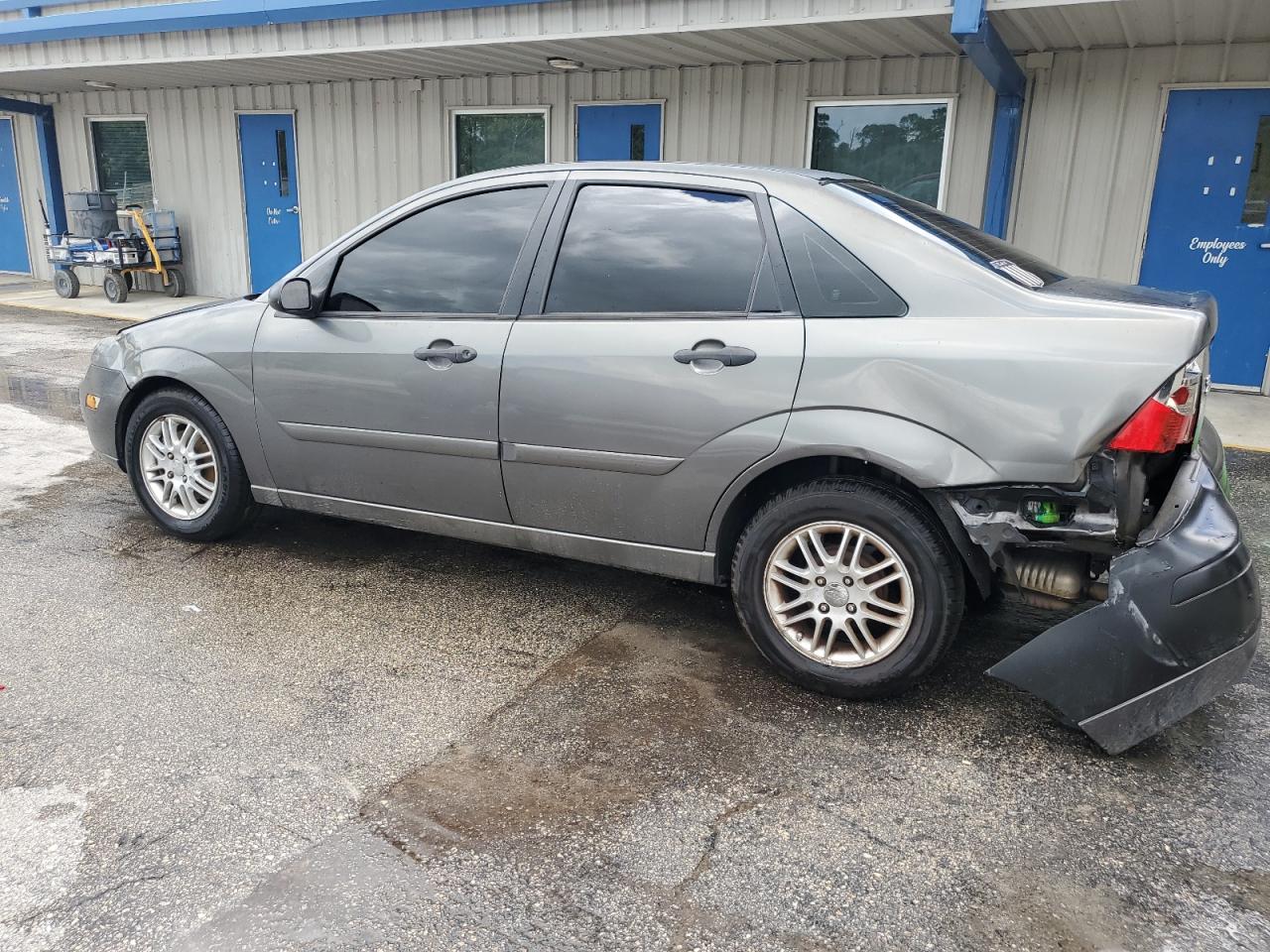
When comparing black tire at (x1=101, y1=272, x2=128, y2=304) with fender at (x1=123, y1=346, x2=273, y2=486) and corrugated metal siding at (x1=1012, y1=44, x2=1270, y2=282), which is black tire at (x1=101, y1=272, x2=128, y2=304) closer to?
fender at (x1=123, y1=346, x2=273, y2=486)

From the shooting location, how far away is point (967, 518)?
2.95 metres

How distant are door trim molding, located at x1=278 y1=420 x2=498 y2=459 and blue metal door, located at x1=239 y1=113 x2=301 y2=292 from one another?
9.30 metres

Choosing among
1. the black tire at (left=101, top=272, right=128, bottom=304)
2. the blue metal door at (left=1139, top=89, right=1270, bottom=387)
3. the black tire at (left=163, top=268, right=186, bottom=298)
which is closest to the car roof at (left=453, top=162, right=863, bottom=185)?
the blue metal door at (left=1139, top=89, right=1270, bottom=387)

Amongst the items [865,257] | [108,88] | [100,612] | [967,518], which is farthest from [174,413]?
[108,88]

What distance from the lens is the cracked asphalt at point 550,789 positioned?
7.41 feet

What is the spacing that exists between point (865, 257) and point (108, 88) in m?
13.7

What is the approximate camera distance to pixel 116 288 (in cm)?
1300

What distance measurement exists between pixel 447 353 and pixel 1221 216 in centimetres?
687

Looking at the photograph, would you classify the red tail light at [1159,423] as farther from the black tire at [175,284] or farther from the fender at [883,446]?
the black tire at [175,284]

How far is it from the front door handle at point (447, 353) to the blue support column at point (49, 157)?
45.1ft

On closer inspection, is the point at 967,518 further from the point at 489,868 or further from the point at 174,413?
the point at 174,413

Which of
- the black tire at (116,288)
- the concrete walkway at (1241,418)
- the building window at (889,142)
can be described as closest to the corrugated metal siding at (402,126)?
the building window at (889,142)

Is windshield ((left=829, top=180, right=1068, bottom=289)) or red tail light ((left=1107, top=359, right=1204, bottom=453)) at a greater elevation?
windshield ((left=829, top=180, right=1068, bottom=289))

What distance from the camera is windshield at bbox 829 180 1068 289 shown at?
10.4 ft
